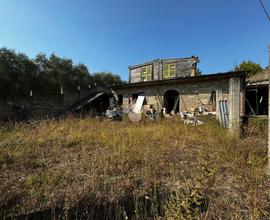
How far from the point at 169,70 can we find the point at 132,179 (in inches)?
652

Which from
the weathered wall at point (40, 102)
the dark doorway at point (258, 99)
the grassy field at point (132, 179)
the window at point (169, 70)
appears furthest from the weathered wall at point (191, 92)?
the grassy field at point (132, 179)

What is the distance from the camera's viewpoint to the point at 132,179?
2.84 m

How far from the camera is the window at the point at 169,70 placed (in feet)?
58.9

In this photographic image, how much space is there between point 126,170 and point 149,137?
2.43 m

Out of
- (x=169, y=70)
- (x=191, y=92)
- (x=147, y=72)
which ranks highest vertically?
(x=147, y=72)

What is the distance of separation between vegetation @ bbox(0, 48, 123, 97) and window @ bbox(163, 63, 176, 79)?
8.58 meters

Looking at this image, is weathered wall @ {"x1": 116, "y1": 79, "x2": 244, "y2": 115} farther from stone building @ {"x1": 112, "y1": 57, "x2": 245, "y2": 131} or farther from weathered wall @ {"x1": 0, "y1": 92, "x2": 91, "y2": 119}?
weathered wall @ {"x1": 0, "y1": 92, "x2": 91, "y2": 119}

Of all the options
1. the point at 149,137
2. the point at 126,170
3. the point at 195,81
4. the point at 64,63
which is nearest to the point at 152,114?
the point at 195,81

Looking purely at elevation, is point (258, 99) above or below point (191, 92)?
below

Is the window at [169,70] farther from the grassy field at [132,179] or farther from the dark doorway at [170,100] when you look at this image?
the grassy field at [132,179]

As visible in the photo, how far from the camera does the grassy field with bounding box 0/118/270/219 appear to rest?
2.05 m

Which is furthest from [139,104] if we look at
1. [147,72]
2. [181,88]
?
[147,72]

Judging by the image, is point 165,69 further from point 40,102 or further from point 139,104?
point 40,102

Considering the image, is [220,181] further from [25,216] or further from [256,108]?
[256,108]
